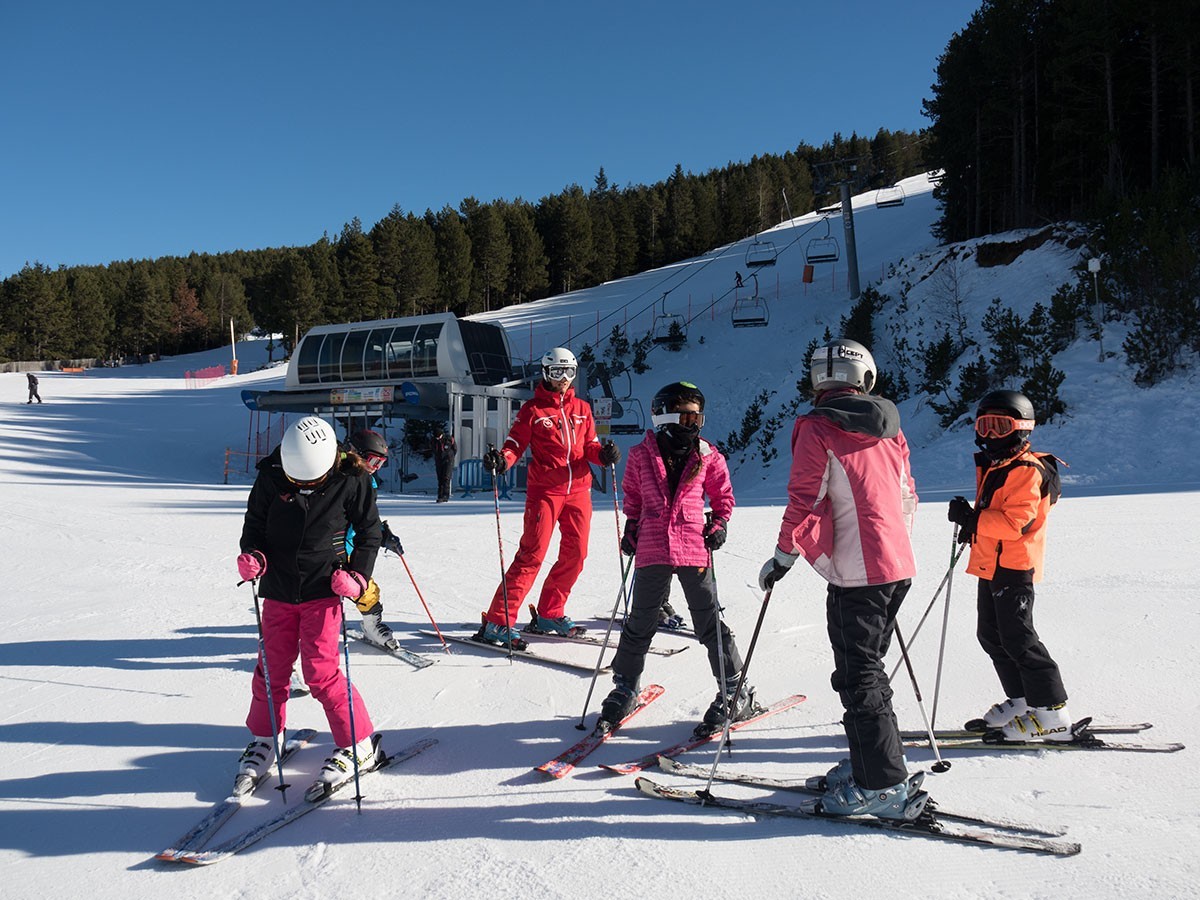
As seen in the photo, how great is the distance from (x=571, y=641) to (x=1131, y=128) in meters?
28.3

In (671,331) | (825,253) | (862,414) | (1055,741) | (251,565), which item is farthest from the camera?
(671,331)

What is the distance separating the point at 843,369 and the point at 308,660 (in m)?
2.42

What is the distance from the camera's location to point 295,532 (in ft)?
10.8

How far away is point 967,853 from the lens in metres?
2.62

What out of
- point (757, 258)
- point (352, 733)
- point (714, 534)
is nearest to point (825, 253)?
point (757, 258)

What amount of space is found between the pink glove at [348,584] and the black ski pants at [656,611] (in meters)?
1.24

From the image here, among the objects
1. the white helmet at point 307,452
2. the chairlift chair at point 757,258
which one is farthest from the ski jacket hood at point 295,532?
the chairlift chair at point 757,258

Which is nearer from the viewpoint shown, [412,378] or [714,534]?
[714,534]

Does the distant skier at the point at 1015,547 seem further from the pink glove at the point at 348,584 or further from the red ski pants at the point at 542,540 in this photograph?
the pink glove at the point at 348,584

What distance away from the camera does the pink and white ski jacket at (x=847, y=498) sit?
2.86m

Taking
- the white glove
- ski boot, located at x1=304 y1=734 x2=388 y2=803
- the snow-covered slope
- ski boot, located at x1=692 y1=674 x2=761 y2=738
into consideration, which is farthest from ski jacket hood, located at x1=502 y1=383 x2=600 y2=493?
the white glove

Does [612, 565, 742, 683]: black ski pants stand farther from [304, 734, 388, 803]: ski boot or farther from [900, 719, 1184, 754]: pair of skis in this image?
[304, 734, 388, 803]: ski boot

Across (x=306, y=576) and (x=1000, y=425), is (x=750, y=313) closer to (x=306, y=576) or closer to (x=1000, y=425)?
(x=1000, y=425)

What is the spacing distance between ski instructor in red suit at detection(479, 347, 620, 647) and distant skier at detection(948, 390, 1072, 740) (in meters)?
2.26
